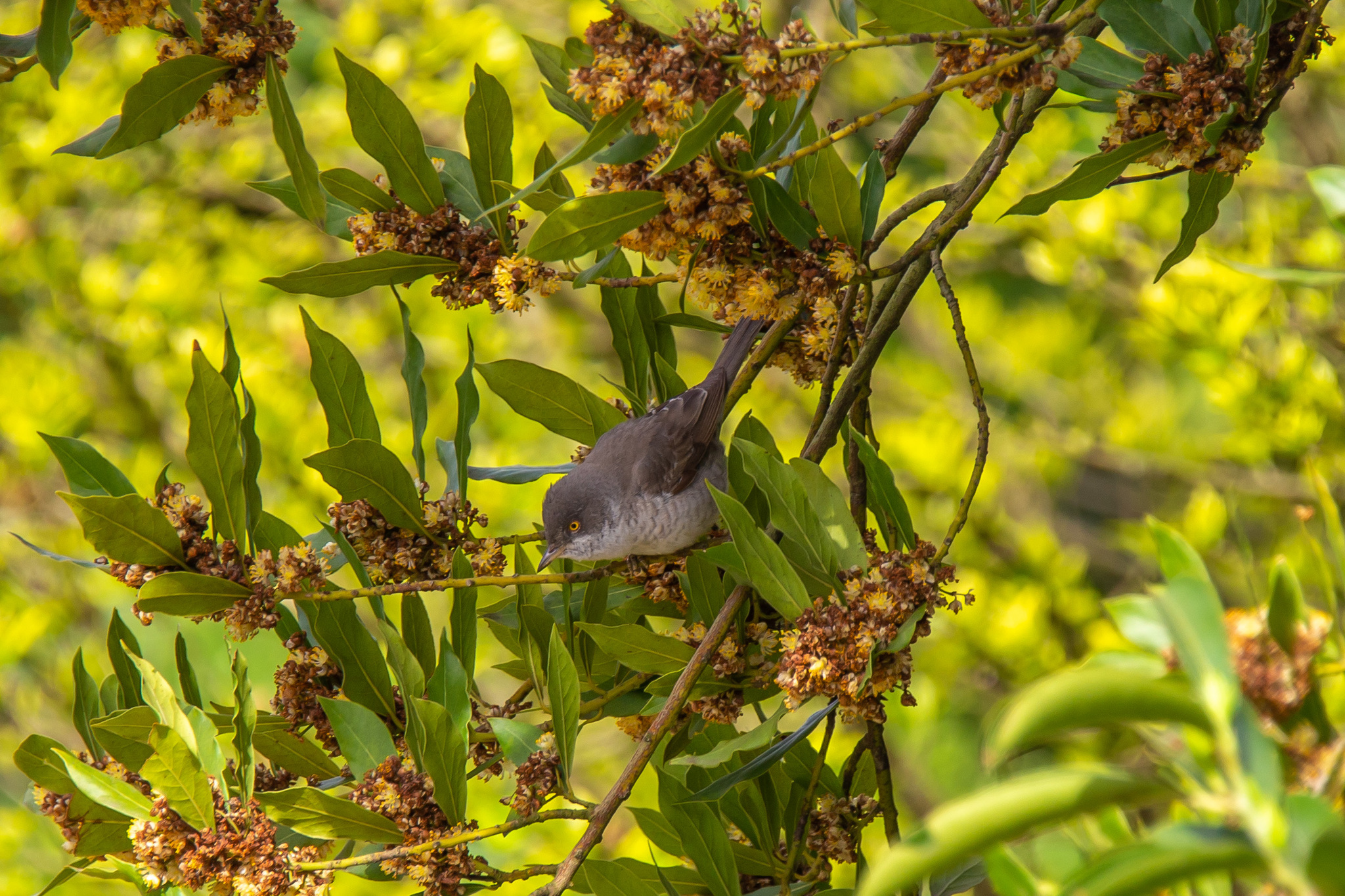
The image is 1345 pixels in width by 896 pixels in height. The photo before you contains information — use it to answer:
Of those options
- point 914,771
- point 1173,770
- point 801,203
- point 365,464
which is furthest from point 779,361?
point 914,771

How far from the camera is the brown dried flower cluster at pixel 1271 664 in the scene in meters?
0.83

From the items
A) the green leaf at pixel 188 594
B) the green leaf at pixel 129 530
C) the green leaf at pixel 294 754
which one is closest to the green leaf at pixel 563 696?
the green leaf at pixel 294 754

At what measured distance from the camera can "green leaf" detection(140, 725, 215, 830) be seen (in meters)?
1.33

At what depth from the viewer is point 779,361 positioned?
1.96 meters


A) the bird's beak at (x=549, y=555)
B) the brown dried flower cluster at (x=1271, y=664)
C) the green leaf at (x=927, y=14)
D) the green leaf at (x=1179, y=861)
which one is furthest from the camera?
the bird's beak at (x=549, y=555)

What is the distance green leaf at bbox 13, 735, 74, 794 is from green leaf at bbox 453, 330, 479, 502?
0.73 m

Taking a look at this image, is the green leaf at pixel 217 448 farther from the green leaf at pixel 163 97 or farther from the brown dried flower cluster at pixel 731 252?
the brown dried flower cluster at pixel 731 252

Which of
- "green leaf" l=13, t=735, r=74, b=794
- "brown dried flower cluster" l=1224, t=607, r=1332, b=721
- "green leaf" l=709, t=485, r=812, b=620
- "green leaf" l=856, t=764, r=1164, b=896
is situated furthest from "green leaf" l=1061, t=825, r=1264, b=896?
"green leaf" l=13, t=735, r=74, b=794

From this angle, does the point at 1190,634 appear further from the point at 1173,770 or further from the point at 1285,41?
the point at 1285,41

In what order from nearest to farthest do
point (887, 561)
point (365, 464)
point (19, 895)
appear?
point (887, 561) < point (365, 464) < point (19, 895)

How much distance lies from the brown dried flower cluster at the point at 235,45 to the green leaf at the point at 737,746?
118 centimetres

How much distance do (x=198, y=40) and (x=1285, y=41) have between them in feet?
5.39

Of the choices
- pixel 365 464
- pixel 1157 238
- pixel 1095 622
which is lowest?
pixel 365 464

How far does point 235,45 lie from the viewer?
61.4 inches
